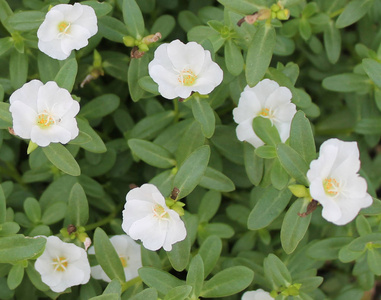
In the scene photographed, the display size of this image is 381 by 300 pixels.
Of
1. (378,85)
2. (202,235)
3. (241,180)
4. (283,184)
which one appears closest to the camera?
(283,184)

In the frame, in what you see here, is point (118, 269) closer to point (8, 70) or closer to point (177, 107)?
point (177, 107)

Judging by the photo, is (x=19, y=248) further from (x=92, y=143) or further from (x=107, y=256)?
(x=92, y=143)

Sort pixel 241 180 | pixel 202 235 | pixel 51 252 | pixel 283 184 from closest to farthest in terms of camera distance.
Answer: pixel 283 184
pixel 51 252
pixel 202 235
pixel 241 180

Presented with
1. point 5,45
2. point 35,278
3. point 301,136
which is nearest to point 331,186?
point 301,136

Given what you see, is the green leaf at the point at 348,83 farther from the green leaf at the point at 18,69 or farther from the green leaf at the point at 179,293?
the green leaf at the point at 18,69

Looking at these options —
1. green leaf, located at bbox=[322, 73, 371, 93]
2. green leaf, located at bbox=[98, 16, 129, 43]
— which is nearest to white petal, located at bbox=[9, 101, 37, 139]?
green leaf, located at bbox=[98, 16, 129, 43]

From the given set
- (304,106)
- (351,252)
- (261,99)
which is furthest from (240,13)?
(351,252)
